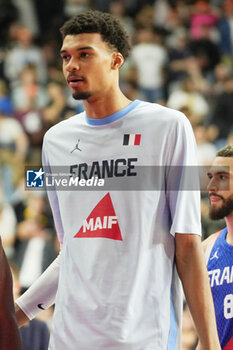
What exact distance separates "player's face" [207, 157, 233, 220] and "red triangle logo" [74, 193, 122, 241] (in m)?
1.04

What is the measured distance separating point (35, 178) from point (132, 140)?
29.1 inches

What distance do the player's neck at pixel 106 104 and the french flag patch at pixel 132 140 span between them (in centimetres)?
15

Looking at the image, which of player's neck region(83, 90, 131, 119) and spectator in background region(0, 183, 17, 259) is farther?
spectator in background region(0, 183, 17, 259)

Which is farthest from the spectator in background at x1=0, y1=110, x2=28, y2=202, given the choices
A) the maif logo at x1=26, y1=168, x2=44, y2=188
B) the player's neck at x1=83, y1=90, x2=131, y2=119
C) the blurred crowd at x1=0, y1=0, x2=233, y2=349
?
the player's neck at x1=83, y1=90, x2=131, y2=119

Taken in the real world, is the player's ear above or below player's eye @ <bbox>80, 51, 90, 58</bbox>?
below

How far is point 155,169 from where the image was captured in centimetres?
314

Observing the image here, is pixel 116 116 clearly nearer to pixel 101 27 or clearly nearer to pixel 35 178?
pixel 101 27

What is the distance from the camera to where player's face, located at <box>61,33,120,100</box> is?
3203mm

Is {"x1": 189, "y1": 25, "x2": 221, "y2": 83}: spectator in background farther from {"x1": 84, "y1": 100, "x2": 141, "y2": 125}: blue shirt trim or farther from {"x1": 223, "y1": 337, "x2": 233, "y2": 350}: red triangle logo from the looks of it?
{"x1": 84, "y1": 100, "x2": 141, "y2": 125}: blue shirt trim

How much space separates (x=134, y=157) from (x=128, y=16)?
11.5m

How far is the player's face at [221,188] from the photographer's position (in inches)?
161

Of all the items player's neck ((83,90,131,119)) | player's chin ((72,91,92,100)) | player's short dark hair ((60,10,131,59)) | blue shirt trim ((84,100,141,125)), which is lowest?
blue shirt trim ((84,100,141,125))

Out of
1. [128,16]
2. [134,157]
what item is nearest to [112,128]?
[134,157]

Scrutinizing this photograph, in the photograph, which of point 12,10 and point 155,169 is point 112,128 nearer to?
point 155,169
